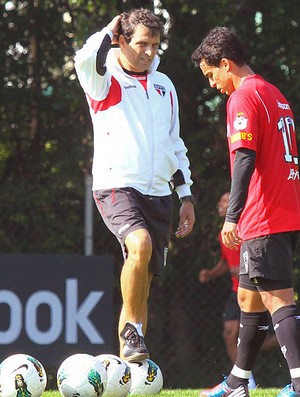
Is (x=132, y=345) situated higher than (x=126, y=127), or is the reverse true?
(x=126, y=127)

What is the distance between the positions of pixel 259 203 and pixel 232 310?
4716mm

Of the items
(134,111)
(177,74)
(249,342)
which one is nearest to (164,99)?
(134,111)

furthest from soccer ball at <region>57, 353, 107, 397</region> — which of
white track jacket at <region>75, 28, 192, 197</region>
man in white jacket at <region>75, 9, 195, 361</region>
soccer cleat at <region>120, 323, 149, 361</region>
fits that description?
white track jacket at <region>75, 28, 192, 197</region>

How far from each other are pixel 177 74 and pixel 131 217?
5.65 meters

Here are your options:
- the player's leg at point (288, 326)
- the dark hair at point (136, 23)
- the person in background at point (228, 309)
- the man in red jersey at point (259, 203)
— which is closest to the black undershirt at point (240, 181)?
the man in red jersey at point (259, 203)

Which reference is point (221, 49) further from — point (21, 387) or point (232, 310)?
point (232, 310)

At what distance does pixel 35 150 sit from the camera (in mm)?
11797

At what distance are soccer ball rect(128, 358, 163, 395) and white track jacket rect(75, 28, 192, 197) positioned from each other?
1.12 metres

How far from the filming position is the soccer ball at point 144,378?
6.20m

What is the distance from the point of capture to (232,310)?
10.2m

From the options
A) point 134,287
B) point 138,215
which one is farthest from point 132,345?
point 138,215

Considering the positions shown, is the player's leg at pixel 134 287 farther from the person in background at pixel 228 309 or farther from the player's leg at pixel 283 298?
the person in background at pixel 228 309

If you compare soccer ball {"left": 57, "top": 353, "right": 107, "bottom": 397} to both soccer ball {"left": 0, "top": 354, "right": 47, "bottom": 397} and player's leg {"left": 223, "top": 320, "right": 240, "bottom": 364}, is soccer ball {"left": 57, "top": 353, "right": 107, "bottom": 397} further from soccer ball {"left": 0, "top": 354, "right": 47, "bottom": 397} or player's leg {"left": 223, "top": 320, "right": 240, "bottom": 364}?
player's leg {"left": 223, "top": 320, "right": 240, "bottom": 364}

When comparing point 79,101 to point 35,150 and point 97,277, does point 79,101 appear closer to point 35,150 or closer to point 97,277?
point 35,150
